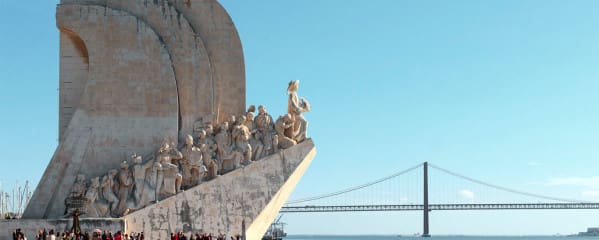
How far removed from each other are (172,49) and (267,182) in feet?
11.2

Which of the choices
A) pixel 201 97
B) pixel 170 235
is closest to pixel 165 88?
pixel 201 97

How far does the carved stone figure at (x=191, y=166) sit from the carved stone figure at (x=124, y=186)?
3.36 ft

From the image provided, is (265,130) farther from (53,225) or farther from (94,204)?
(53,225)

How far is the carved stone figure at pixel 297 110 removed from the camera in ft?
62.3

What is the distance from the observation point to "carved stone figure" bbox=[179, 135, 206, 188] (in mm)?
17922

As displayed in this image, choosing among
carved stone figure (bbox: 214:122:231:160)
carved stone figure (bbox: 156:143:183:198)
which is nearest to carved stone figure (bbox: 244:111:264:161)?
carved stone figure (bbox: 214:122:231:160)

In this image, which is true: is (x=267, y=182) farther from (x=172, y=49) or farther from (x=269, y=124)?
(x=172, y=49)

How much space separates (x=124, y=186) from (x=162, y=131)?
1.44 meters

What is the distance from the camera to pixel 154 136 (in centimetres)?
1850

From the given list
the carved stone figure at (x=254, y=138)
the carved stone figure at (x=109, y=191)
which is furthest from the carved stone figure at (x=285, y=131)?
the carved stone figure at (x=109, y=191)

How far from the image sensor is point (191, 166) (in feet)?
58.9

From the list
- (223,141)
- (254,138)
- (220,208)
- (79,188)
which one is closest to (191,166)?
(223,141)

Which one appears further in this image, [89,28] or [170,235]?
[89,28]

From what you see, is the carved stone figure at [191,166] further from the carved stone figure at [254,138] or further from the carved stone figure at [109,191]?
the carved stone figure at [109,191]
